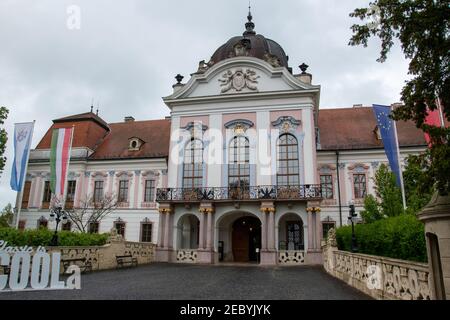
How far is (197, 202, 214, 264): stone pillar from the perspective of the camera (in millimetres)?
20828

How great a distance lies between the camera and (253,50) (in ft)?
85.6

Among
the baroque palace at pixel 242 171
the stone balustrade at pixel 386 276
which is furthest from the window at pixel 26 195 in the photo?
the stone balustrade at pixel 386 276

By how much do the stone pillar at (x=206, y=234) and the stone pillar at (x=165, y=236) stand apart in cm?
199

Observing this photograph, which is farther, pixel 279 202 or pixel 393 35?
pixel 279 202

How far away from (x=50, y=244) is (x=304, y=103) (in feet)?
53.0

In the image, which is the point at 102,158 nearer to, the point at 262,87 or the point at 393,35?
the point at 262,87

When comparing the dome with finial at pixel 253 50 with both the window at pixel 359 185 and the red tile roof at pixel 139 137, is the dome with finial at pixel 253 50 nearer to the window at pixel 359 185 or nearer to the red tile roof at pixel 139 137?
the red tile roof at pixel 139 137

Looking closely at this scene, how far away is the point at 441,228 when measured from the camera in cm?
480

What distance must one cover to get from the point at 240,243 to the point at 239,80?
10675mm

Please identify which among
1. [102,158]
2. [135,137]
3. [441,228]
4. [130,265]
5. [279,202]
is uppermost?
[135,137]

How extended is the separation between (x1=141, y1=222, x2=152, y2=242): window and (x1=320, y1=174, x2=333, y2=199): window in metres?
12.6

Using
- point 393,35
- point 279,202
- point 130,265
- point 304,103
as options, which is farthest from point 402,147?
point 393,35

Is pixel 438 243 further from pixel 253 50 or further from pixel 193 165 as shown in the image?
pixel 253 50

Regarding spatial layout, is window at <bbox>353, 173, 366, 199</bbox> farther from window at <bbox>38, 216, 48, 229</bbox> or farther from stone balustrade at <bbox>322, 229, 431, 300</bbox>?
window at <bbox>38, 216, 48, 229</bbox>
